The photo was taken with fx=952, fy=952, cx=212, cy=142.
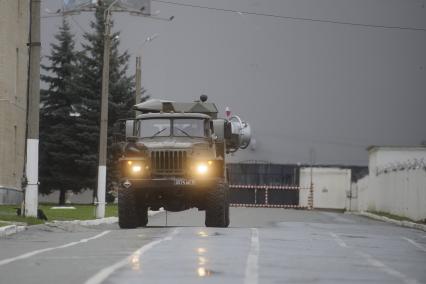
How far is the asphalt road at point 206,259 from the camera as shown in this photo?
1101 centimetres

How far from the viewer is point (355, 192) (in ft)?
230

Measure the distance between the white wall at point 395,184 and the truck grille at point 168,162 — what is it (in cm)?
1723

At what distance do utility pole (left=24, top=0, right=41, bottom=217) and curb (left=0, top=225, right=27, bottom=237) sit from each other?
13.8ft

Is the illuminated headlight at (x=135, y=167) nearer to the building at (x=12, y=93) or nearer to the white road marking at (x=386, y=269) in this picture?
the white road marking at (x=386, y=269)

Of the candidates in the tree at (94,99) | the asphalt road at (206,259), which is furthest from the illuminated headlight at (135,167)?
the tree at (94,99)

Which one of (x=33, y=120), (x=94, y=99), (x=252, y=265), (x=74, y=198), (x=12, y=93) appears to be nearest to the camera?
(x=252, y=265)

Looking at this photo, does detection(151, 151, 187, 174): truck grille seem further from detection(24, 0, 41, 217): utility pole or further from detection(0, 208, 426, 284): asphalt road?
detection(24, 0, 41, 217): utility pole

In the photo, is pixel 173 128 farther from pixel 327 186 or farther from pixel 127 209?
pixel 327 186

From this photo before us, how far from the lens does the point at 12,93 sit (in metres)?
46.8

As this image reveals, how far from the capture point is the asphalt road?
11.0 metres

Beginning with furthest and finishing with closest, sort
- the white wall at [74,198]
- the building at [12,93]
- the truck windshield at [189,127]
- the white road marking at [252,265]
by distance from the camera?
1. the white wall at [74,198]
2. the building at [12,93]
3. the truck windshield at [189,127]
4. the white road marking at [252,265]

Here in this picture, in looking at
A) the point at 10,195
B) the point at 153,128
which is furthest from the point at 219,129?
the point at 10,195

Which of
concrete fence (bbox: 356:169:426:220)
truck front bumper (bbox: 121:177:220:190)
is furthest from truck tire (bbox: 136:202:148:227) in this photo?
concrete fence (bbox: 356:169:426:220)

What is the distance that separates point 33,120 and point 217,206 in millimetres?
6546
